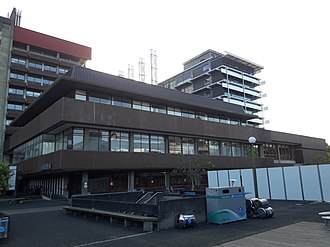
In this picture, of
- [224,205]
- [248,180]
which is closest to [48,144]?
[248,180]

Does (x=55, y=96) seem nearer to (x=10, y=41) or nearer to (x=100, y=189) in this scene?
(x=100, y=189)

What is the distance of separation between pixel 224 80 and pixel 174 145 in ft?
182

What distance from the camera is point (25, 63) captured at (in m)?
62.4

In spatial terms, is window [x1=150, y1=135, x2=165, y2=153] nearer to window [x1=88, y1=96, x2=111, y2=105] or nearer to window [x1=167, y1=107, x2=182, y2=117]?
window [x1=167, y1=107, x2=182, y2=117]

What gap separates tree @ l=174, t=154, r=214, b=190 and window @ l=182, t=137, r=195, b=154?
170cm

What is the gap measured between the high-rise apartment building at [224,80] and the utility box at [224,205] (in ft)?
246

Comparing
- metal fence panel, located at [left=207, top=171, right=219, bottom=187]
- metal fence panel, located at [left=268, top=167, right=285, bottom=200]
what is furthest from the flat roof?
metal fence panel, located at [left=268, top=167, right=285, bottom=200]

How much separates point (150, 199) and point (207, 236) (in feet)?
22.6

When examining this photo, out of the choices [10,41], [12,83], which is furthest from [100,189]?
[10,41]

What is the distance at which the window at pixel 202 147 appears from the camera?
39.8 meters

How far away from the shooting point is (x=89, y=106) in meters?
28.0

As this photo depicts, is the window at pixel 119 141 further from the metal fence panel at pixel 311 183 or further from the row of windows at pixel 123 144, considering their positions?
the metal fence panel at pixel 311 183

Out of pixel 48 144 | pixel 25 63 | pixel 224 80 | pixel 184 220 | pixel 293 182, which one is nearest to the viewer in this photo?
pixel 184 220

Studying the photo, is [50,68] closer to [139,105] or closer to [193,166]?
[139,105]
